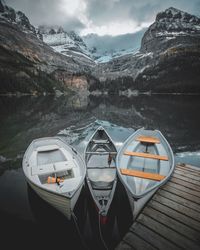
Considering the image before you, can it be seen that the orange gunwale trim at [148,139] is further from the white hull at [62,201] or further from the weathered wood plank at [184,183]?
the white hull at [62,201]

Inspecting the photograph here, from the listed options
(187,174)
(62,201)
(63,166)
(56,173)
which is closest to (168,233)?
(62,201)

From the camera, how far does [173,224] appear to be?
4965mm

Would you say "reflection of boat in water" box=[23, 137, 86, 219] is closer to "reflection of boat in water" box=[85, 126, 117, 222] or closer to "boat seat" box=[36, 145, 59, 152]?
"boat seat" box=[36, 145, 59, 152]

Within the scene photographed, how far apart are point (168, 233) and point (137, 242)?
1030 mm

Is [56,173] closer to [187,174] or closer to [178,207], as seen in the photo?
[178,207]

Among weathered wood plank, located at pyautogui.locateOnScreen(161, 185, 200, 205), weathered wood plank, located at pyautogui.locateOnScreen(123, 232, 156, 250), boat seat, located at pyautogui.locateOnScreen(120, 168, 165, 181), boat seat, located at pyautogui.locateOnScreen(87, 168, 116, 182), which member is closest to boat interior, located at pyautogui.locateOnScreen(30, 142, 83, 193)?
boat seat, located at pyautogui.locateOnScreen(87, 168, 116, 182)

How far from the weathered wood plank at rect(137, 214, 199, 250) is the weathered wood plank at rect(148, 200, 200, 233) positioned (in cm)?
55

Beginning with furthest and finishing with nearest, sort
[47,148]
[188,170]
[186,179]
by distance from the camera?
[47,148] → [188,170] → [186,179]

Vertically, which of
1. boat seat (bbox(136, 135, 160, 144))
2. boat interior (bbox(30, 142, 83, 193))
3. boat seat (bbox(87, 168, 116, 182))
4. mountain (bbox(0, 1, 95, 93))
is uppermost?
mountain (bbox(0, 1, 95, 93))

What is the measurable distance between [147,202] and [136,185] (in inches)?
31.4

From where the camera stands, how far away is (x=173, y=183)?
7.05 m

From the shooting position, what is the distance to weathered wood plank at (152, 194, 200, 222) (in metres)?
5.30

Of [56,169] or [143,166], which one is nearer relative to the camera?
[56,169]

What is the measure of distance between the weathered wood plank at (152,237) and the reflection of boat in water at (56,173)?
7.68 feet
